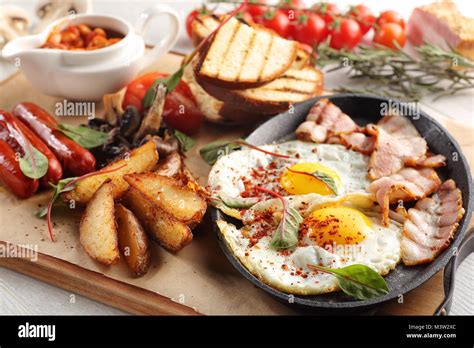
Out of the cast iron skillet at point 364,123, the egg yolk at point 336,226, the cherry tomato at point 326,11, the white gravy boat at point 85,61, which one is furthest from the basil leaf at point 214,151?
the cherry tomato at point 326,11

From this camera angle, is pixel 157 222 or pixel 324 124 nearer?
pixel 157 222

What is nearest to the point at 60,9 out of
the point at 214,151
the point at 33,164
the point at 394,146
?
the point at 33,164

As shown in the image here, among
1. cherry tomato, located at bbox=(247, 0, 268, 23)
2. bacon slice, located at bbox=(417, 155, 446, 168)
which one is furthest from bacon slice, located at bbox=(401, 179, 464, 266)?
cherry tomato, located at bbox=(247, 0, 268, 23)

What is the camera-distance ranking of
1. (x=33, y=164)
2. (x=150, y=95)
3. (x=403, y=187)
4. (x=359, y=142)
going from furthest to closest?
1. (x=150, y=95)
2. (x=359, y=142)
3. (x=33, y=164)
4. (x=403, y=187)

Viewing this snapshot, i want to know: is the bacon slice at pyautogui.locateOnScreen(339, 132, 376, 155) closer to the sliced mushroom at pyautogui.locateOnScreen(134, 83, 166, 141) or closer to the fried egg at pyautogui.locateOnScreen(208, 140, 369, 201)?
the fried egg at pyautogui.locateOnScreen(208, 140, 369, 201)

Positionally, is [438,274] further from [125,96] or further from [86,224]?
[125,96]

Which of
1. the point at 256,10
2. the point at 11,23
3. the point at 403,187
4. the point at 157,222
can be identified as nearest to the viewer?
the point at 157,222

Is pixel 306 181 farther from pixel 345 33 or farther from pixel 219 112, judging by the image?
pixel 345 33
